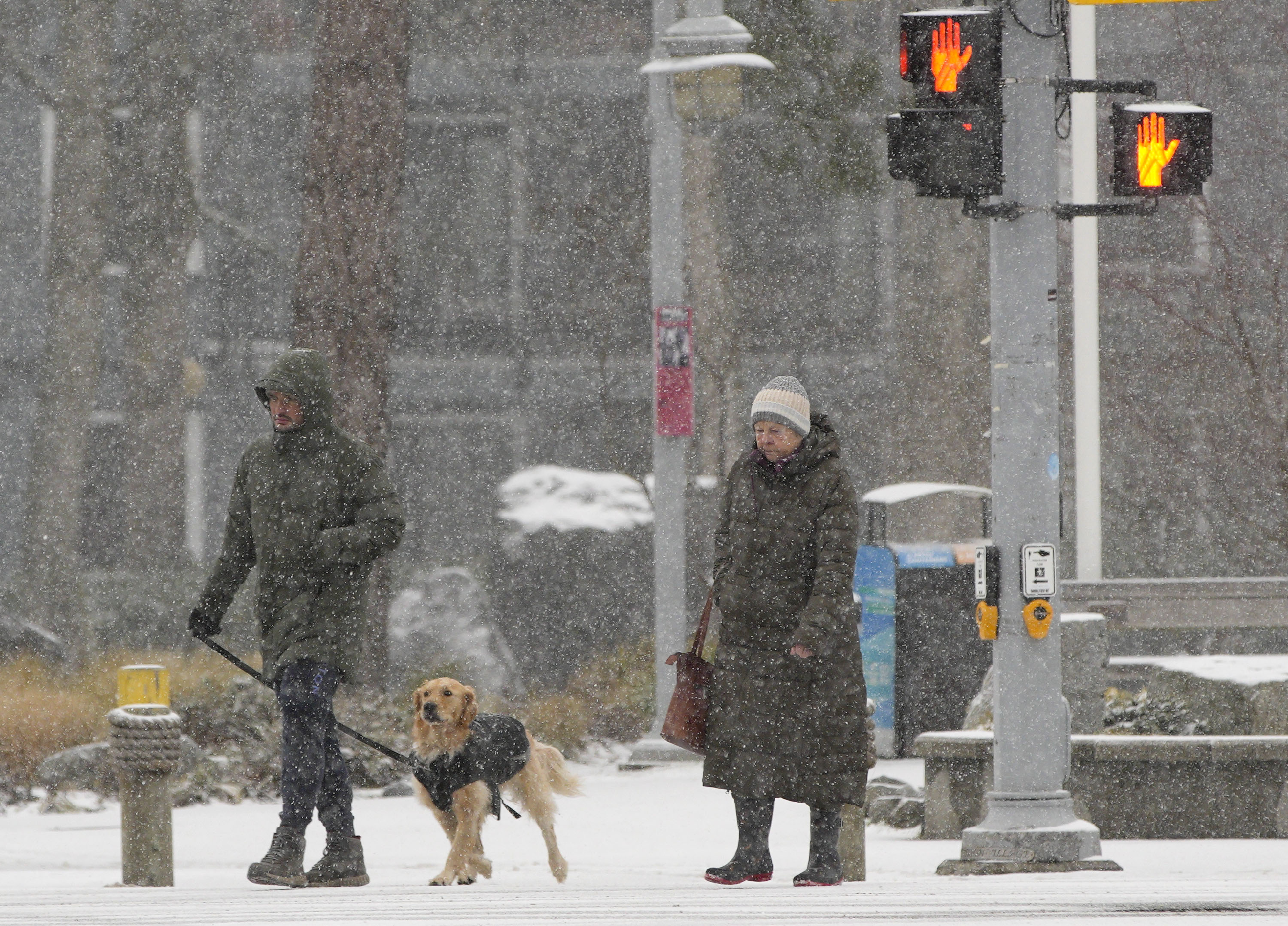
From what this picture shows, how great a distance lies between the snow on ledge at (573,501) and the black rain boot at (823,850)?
10970mm

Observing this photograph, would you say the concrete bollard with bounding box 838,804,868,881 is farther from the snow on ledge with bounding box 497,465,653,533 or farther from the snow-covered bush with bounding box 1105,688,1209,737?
the snow on ledge with bounding box 497,465,653,533

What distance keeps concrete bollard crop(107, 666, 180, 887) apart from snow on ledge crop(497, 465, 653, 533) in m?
10.2

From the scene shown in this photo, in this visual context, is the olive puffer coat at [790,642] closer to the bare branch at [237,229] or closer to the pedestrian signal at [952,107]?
the pedestrian signal at [952,107]

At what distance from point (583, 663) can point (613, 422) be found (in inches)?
300

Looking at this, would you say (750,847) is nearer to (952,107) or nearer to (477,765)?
(477,765)

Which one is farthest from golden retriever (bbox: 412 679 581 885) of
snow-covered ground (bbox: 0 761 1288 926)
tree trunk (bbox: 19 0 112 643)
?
tree trunk (bbox: 19 0 112 643)

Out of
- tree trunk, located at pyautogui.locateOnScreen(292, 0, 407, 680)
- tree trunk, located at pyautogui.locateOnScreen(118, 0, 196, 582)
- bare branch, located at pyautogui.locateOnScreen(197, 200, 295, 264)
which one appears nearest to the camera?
tree trunk, located at pyautogui.locateOnScreen(292, 0, 407, 680)

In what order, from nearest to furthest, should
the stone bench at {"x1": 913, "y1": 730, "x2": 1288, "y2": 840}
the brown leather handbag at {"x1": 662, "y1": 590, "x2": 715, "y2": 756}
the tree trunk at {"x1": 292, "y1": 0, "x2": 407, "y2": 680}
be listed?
the brown leather handbag at {"x1": 662, "y1": 590, "x2": 715, "y2": 756}, the stone bench at {"x1": 913, "y1": 730, "x2": 1288, "y2": 840}, the tree trunk at {"x1": 292, "y1": 0, "x2": 407, "y2": 680}

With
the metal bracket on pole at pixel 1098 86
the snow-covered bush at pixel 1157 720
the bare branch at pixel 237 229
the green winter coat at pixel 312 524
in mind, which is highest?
the bare branch at pixel 237 229

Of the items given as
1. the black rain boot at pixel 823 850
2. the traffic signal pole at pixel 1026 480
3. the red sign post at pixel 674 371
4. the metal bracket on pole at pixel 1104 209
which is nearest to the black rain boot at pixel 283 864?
the black rain boot at pixel 823 850

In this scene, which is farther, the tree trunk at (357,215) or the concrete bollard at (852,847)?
the tree trunk at (357,215)

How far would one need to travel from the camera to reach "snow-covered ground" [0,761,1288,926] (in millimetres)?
6777

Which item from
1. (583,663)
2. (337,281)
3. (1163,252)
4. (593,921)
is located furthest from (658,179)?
(1163,252)

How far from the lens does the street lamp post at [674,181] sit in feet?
46.6
